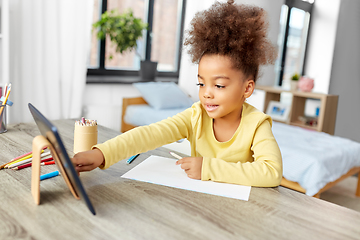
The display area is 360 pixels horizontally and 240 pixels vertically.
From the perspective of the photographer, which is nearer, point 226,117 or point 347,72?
point 226,117

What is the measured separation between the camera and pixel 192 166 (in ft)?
2.61

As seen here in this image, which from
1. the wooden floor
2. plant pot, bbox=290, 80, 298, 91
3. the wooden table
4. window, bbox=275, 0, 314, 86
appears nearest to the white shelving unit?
the wooden table

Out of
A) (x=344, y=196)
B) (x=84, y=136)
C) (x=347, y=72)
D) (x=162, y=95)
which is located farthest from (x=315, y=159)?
(x=347, y=72)

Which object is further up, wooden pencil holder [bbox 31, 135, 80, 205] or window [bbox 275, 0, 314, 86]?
window [bbox 275, 0, 314, 86]

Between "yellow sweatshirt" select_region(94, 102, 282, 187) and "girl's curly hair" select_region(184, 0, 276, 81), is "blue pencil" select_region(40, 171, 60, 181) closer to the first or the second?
"yellow sweatshirt" select_region(94, 102, 282, 187)

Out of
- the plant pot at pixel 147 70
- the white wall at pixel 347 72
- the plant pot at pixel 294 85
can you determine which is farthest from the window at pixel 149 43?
the white wall at pixel 347 72

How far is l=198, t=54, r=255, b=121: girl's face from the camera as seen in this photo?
33.5 inches


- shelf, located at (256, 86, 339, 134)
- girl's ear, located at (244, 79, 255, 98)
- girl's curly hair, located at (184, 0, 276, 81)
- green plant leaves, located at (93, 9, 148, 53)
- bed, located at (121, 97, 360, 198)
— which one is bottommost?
bed, located at (121, 97, 360, 198)

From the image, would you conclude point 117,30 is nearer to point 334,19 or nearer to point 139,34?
point 139,34

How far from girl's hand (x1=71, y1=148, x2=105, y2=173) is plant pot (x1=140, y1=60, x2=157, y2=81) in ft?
8.07

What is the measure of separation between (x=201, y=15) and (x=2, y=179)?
67 cm

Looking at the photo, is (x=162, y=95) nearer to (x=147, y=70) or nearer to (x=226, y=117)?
(x=147, y=70)

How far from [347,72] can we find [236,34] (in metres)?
3.74

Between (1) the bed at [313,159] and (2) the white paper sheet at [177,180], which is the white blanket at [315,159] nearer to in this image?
(1) the bed at [313,159]
